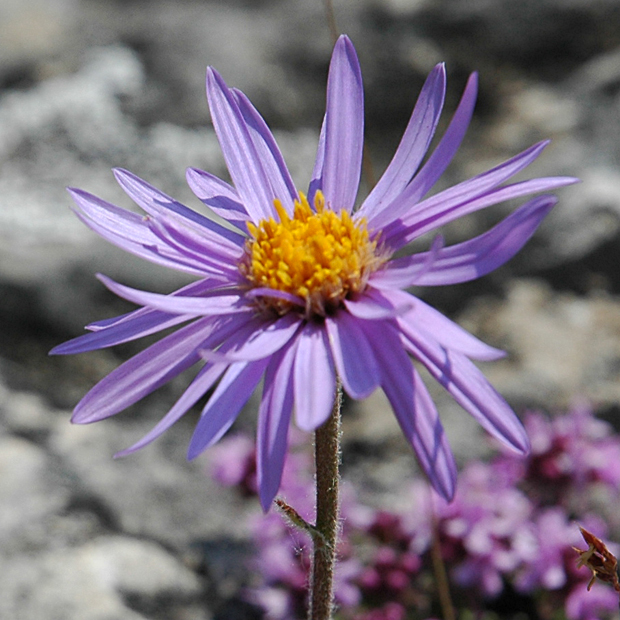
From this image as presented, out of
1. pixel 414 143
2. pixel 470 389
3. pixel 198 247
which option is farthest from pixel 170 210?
pixel 470 389

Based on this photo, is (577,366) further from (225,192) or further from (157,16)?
(157,16)

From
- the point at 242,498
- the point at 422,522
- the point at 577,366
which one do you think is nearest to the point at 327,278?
the point at 422,522

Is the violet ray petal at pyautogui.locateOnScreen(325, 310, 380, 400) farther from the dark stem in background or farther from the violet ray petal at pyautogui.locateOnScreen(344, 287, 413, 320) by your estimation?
the dark stem in background

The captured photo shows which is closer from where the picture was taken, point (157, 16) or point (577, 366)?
point (577, 366)

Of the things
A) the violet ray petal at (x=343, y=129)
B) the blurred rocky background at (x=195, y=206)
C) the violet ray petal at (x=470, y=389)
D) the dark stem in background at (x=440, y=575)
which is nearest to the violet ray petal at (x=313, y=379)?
the violet ray petal at (x=470, y=389)

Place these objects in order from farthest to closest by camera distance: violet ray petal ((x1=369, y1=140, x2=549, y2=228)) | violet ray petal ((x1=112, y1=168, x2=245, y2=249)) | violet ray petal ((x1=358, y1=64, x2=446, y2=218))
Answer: violet ray petal ((x1=112, y1=168, x2=245, y2=249))
violet ray petal ((x1=358, y1=64, x2=446, y2=218))
violet ray petal ((x1=369, y1=140, x2=549, y2=228))

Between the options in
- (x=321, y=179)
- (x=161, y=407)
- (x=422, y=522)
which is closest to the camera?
(x=321, y=179)

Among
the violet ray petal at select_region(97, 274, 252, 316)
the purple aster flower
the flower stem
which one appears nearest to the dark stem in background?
the flower stem
